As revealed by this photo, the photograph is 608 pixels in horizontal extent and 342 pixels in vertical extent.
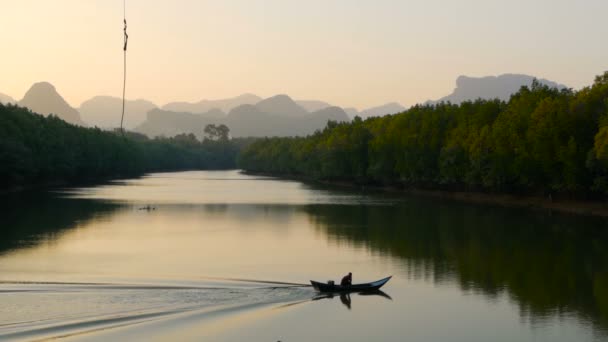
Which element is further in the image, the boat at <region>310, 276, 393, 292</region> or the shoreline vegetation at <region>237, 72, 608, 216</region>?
the shoreline vegetation at <region>237, 72, 608, 216</region>

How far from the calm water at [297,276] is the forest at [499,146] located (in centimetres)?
575

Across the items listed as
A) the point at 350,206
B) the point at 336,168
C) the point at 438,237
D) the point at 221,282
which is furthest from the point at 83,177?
the point at 221,282

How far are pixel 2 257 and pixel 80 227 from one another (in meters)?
15.9

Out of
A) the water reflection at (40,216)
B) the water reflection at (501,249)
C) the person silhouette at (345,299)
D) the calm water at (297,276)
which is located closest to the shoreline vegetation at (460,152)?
the water reflection at (501,249)

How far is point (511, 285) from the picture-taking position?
33.3 meters

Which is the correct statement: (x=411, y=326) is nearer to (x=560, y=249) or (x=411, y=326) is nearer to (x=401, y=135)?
(x=560, y=249)

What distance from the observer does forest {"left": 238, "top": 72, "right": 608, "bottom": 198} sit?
65.9 metres

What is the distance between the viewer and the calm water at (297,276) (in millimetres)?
25438

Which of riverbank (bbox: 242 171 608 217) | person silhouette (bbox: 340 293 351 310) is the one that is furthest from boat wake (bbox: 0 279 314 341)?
riverbank (bbox: 242 171 608 217)

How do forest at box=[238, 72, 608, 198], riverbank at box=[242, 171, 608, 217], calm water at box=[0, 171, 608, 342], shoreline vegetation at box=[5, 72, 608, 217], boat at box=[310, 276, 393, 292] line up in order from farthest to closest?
1. shoreline vegetation at box=[5, 72, 608, 217]
2. forest at box=[238, 72, 608, 198]
3. riverbank at box=[242, 171, 608, 217]
4. boat at box=[310, 276, 393, 292]
5. calm water at box=[0, 171, 608, 342]

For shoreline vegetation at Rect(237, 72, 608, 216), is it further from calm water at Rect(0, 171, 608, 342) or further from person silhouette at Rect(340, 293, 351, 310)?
person silhouette at Rect(340, 293, 351, 310)

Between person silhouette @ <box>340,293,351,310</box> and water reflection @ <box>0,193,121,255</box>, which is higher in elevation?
water reflection @ <box>0,193,121,255</box>

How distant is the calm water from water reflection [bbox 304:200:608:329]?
10 cm

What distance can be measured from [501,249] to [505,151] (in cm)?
3459
